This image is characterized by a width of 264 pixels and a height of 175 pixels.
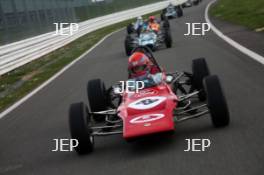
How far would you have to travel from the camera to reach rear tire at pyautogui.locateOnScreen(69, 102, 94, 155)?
8.06 meters

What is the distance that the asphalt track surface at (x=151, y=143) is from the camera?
22.6 feet

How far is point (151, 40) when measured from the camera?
21.6 meters

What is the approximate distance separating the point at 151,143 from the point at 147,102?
0.58 metres

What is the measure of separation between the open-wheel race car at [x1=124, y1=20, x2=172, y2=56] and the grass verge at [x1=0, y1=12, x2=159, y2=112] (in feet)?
7.79

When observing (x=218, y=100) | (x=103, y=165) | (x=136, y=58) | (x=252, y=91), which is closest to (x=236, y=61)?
(x=252, y=91)

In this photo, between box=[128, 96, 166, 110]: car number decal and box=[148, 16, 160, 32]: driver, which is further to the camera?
box=[148, 16, 160, 32]: driver

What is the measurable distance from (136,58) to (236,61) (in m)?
5.97

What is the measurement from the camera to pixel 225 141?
25.0ft

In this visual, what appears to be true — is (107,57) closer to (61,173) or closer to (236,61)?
(236,61)

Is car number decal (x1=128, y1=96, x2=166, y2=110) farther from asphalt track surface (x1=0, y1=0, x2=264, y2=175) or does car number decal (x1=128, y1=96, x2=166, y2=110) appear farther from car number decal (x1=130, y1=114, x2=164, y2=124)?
asphalt track surface (x1=0, y1=0, x2=264, y2=175)

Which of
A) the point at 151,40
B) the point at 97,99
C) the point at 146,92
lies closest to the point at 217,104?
the point at 146,92

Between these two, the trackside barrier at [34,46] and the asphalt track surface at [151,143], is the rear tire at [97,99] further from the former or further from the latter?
the trackside barrier at [34,46]

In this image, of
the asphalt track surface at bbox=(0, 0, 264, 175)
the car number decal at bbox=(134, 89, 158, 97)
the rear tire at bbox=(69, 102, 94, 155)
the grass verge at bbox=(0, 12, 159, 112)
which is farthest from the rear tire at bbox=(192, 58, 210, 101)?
the grass verge at bbox=(0, 12, 159, 112)

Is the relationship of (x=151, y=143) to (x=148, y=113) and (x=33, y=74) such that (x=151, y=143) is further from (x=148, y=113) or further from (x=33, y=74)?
(x=33, y=74)
